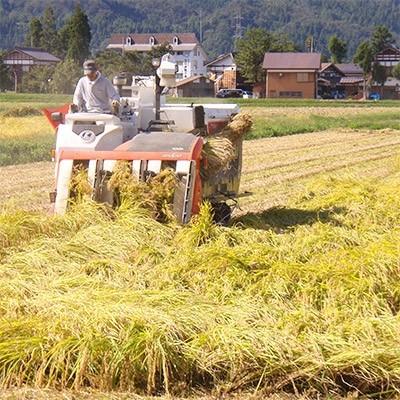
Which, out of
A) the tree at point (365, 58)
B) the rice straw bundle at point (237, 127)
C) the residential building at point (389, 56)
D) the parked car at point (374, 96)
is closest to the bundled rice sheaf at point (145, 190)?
the rice straw bundle at point (237, 127)

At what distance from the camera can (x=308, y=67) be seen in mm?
79250

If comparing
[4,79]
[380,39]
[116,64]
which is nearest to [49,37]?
[4,79]

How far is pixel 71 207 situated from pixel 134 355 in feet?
12.0

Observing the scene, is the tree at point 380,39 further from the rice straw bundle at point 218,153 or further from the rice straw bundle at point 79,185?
the rice straw bundle at point 79,185

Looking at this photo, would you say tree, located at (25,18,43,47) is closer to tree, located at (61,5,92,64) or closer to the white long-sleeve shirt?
tree, located at (61,5,92,64)

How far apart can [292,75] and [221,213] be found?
2830 inches

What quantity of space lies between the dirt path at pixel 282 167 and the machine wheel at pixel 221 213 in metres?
1.33

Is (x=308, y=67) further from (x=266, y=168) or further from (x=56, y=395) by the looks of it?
(x=56, y=395)

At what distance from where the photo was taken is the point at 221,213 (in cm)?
942

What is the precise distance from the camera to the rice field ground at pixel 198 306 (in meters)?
4.91

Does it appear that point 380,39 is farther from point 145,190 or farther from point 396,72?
point 145,190

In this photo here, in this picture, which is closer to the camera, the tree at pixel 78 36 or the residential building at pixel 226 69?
the tree at pixel 78 36

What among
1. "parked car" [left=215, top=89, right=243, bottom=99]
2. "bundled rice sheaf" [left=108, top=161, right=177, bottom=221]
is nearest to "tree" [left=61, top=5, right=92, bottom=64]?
"parked car" [left=215, top=89, right=243, bottom=99]

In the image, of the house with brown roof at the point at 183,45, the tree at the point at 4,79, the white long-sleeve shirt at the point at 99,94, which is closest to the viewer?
the white long-sleeve shirt at the point at 99,94
